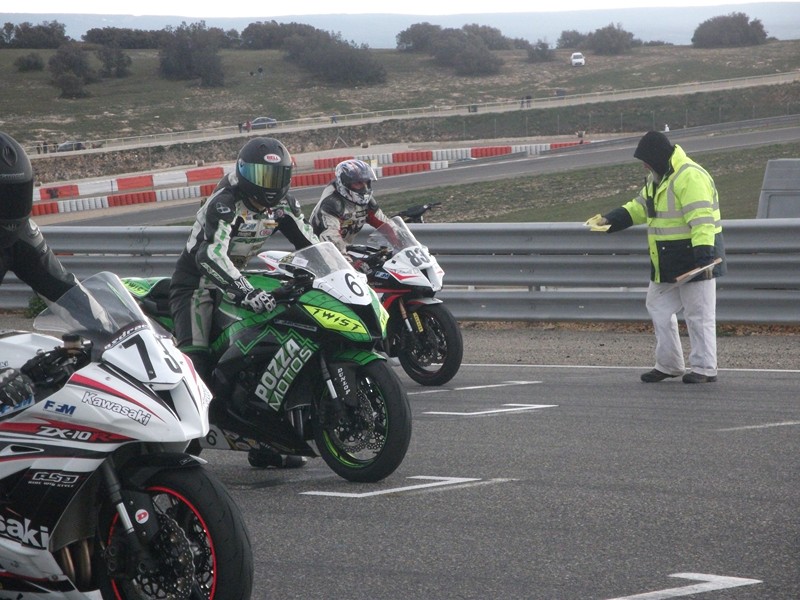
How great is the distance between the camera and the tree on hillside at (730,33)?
8862cm

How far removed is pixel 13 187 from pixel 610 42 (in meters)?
91.3

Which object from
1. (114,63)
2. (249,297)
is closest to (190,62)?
(114,63)

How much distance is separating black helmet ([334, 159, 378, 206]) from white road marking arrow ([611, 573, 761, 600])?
5780 mm

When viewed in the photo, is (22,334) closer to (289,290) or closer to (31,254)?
(31,254)

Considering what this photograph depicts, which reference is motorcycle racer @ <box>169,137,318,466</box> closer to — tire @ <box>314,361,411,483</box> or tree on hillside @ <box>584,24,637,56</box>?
tire @ <box>314,361,411,483</box>

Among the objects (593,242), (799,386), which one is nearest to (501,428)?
(799,386)

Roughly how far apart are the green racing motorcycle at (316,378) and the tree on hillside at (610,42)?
87567 millimetres

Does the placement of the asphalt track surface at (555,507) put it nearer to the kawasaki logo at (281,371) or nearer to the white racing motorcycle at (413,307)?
the kawasaki logo at (281,371)

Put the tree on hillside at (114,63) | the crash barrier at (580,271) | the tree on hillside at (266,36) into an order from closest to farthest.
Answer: the crash barrier at (580,271), the tree on hillside at (114,63), the tree on hillside at (266,36)

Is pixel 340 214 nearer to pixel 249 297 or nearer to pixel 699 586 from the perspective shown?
pixel 249 297

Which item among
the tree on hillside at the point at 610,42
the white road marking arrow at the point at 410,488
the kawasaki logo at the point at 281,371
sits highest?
the tree on hillside at the point at 610,42

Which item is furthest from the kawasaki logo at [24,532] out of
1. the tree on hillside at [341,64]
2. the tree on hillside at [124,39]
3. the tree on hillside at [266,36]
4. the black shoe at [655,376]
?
the tree on hillside at [266,36]

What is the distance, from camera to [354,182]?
9875 millimetres

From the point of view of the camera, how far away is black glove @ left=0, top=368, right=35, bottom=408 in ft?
12.3
